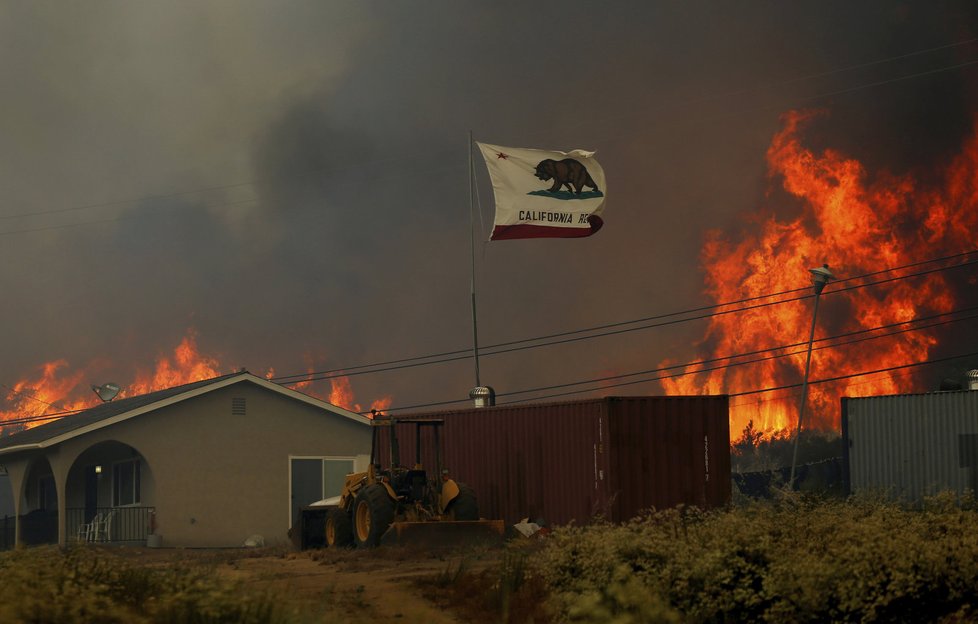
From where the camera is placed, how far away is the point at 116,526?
3428cm

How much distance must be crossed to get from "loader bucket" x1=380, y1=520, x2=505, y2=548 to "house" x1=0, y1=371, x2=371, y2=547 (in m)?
13.0

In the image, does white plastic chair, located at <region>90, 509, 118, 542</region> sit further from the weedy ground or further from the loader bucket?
the weedy ground

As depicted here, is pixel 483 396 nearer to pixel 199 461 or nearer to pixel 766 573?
pixel 199 461

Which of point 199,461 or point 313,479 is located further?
point 313,479

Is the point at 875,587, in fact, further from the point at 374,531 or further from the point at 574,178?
the point at 574,178

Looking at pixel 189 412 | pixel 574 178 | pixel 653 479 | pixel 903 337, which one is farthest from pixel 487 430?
pixel 903 337

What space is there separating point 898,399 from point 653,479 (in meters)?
9.29

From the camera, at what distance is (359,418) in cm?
3719

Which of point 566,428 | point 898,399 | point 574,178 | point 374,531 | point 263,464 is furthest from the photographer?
point 263,464

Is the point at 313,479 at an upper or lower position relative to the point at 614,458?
lower

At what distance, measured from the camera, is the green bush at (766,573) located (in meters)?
13.3

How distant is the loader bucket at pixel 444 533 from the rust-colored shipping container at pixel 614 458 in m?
1.82

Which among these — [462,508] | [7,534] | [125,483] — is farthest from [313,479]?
[462,508]

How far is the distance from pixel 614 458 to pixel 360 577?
6907 millimetres
